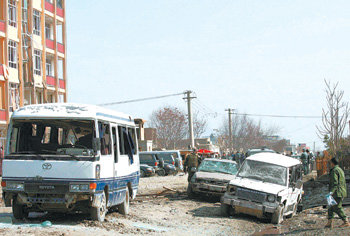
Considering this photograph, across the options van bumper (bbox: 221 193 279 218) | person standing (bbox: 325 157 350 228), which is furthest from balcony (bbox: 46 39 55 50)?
person standing (bbox: 325 157 350 228)

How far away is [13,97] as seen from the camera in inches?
1606

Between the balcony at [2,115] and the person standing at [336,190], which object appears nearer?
the person standing at [336,190]

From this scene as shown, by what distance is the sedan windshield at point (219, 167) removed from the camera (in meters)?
22.1

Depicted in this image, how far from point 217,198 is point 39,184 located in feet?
36.7

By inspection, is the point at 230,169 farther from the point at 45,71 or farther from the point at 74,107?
the point at 45,71

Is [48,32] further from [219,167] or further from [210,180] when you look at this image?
[210,180]

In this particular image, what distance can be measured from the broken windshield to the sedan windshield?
13.2 ft

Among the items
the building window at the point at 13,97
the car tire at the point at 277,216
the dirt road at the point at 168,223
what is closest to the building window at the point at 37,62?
the building window at the point at 13,97

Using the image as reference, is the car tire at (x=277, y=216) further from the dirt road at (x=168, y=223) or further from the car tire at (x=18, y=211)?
the car tire at (x=18, y=211)

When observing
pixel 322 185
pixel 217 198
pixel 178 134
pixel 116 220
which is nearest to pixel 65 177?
pixel 116 220

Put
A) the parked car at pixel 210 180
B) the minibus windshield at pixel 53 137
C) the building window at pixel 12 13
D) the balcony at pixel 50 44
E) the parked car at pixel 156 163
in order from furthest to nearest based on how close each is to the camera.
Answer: the balcony at pixel 50 44 < the building window at pixel 12 13 < the parked car at pixel 156 163 < the parked car at pixel 210 180 < the minibus windshield at pixel 53 137

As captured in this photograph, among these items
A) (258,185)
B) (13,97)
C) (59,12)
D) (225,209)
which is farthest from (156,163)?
(258,185)

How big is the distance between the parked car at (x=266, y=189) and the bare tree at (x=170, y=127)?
74827 millimetres

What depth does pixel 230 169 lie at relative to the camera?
73.5 ft
